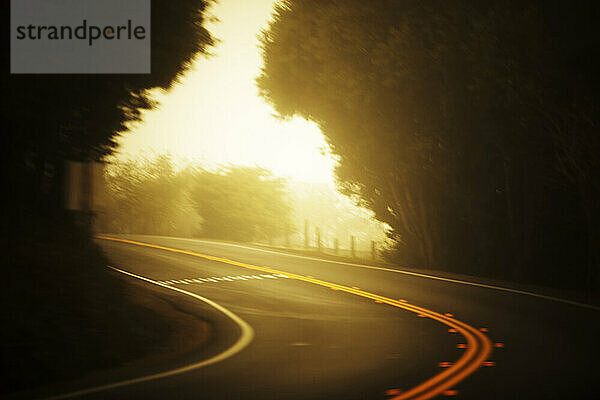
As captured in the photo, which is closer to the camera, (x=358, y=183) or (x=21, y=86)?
(x=21, y=86)

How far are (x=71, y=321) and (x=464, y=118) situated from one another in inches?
581

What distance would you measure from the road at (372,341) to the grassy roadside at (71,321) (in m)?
0.91

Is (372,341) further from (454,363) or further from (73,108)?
(73,108)

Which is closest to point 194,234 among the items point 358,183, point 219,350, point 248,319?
point 358,183

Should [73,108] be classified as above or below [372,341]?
above

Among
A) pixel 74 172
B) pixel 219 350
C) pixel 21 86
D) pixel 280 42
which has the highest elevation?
pixel 280 42

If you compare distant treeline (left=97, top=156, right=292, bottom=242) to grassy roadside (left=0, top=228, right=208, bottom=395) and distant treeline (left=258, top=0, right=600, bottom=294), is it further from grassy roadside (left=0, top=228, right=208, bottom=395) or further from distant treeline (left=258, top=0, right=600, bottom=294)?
grassy roadside (left=0, top=228, right=208, bottom=395)

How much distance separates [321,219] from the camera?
78750 mm

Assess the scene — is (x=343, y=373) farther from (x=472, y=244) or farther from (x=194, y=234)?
(x=194, y=234)

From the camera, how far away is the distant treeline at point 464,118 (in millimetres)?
16703

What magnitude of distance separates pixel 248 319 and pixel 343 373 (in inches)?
193

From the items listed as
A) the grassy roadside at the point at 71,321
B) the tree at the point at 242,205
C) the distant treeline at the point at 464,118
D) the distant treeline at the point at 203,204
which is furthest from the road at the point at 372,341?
the tree at the point at 242,205

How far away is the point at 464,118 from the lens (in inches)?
792

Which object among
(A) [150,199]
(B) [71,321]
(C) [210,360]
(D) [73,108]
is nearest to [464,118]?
(D) [73,108]
